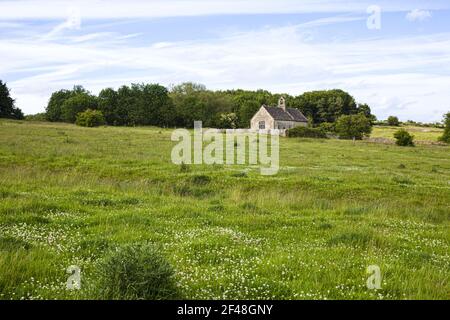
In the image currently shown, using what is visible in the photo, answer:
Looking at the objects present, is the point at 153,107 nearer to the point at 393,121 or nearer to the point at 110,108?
the point at 110,108

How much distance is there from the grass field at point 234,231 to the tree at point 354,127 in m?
62.4

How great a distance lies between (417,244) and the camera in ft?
40.6

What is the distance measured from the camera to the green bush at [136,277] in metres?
7.14

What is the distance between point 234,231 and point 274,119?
100275 millimetres

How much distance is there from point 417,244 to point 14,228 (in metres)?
11.6

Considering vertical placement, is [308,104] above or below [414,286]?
above

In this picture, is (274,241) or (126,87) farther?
(126,87)

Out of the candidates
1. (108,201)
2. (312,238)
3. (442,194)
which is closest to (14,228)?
(108,201)

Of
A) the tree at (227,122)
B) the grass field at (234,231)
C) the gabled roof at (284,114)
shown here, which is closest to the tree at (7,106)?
the tree at (227,122)

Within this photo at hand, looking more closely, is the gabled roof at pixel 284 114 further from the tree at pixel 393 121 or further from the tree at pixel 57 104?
the tree at pixel 57 104

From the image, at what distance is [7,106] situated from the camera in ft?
354

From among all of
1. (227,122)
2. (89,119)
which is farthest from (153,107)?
(89,119)

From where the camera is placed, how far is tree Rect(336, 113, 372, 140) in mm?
86312
